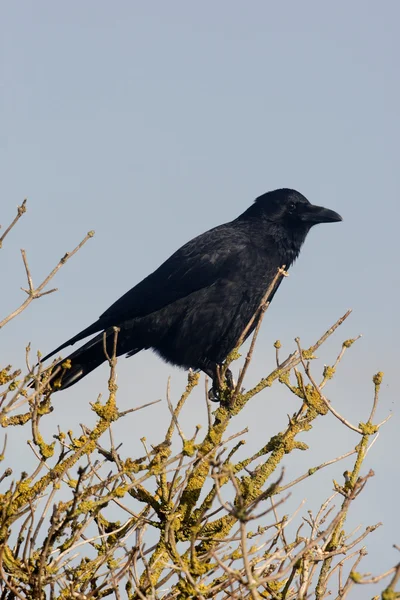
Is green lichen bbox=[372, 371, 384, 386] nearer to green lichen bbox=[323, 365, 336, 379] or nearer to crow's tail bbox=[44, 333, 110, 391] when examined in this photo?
green lichen bbox=[323, 365, 336, 379]

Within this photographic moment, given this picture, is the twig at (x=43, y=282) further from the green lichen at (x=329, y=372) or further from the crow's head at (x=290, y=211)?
the crow's head at (x=290, y=211)

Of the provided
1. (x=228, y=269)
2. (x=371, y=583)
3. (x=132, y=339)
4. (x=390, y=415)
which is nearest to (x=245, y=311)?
(x=228, y=269)

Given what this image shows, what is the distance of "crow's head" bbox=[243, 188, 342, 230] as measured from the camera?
9.17 m

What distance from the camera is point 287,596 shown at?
4.14 metres

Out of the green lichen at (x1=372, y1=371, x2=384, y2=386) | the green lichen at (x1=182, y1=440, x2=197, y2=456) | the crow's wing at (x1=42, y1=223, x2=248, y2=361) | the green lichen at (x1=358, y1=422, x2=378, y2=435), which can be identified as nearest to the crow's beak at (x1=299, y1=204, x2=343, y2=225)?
the crow's wing at (x1=42, y1=223, x2=248, y2=361)

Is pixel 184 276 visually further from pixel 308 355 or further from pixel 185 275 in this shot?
pixel 308 355

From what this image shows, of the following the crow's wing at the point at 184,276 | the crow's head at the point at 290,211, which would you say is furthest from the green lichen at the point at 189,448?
the crow's head at the point at 290,211

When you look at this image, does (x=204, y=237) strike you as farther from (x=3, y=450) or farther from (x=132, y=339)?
(x=3, y=450)

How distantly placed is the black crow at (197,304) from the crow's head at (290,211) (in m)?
0.27

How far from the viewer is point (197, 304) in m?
8.12

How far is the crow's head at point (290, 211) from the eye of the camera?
9.17 metres

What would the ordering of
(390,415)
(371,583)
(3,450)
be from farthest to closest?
A: 1. (390,415)
2. (3,450)
3. (371,583)

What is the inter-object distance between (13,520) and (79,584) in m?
0.42

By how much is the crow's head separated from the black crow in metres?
0.27
